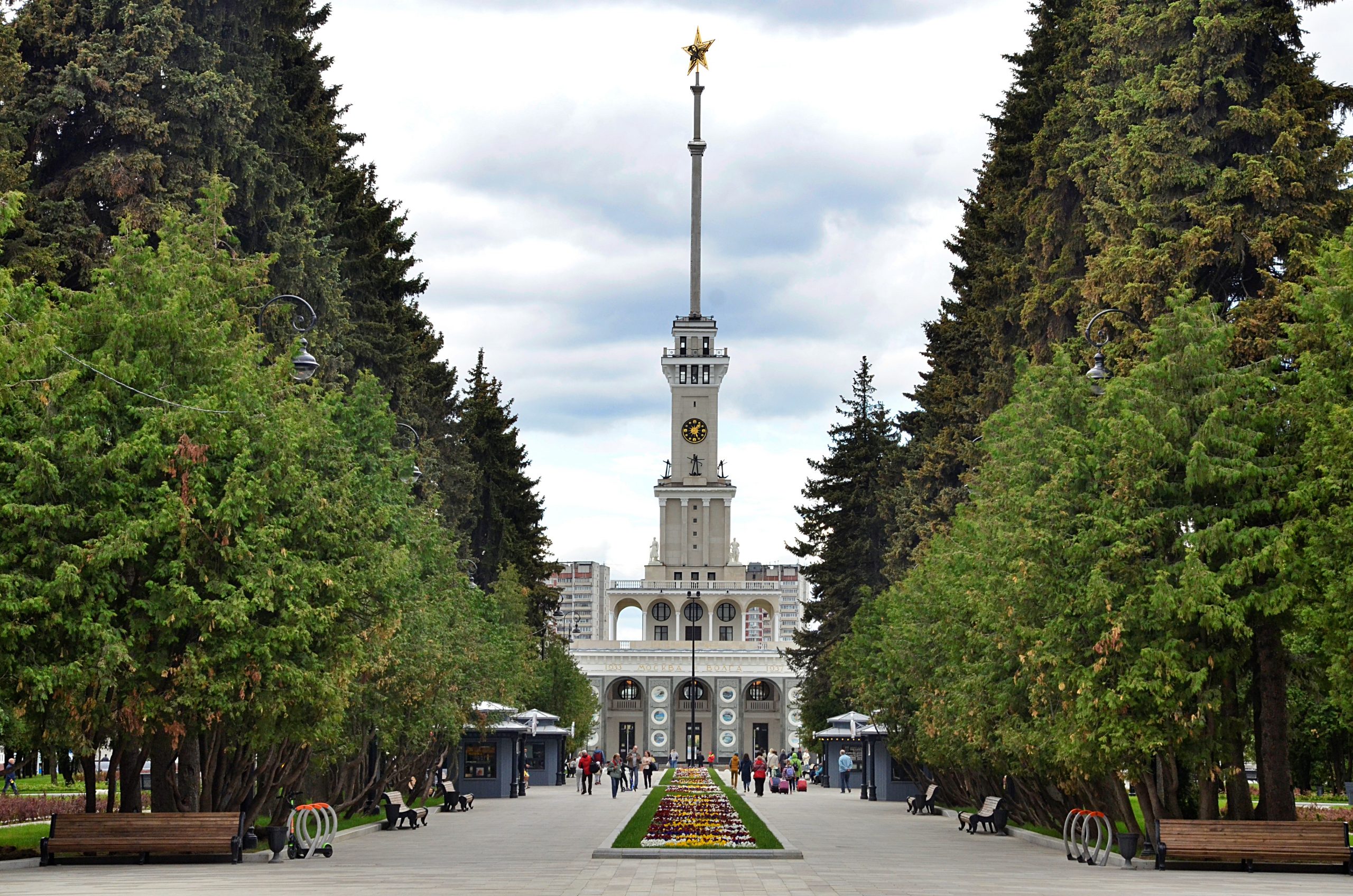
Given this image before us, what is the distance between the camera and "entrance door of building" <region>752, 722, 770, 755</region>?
382 feet

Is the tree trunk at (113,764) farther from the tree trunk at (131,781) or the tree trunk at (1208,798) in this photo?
the tree trunk at (1208,798)

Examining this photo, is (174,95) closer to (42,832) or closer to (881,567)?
(42,832)

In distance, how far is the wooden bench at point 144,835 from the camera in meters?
21.2

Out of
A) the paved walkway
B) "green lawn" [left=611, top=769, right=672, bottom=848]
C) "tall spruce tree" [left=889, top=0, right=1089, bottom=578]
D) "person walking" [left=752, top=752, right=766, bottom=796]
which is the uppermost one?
"tall spruce tree" [left=889, top=0, right=1089, bottom=578]

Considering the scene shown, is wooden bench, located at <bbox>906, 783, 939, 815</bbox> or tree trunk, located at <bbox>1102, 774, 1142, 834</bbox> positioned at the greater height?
tree trunk, located at <bbox>1102, 774, 1142, 834</bbox>

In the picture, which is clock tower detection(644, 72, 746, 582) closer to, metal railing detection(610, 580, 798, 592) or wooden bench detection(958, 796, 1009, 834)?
metal railing detection(610, 580, 798, 592)

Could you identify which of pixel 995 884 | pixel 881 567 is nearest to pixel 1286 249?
pixel 995 884

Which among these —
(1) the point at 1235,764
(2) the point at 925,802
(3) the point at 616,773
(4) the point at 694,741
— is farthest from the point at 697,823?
(4) the point at 694,741

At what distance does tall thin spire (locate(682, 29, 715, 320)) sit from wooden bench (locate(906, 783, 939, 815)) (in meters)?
94.1

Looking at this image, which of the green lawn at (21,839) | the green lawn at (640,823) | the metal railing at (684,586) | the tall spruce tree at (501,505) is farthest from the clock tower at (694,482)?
the green lawn at (21,839)

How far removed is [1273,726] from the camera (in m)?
22.5

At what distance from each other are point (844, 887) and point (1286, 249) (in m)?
15.5

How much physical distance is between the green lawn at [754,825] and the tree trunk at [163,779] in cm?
917

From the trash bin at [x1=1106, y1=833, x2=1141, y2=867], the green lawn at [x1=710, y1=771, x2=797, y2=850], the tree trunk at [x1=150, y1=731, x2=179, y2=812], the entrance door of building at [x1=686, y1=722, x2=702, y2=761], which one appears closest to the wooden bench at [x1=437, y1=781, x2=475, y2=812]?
the green lawn at [x1=710, y1=771, x2=797, y2=850]
